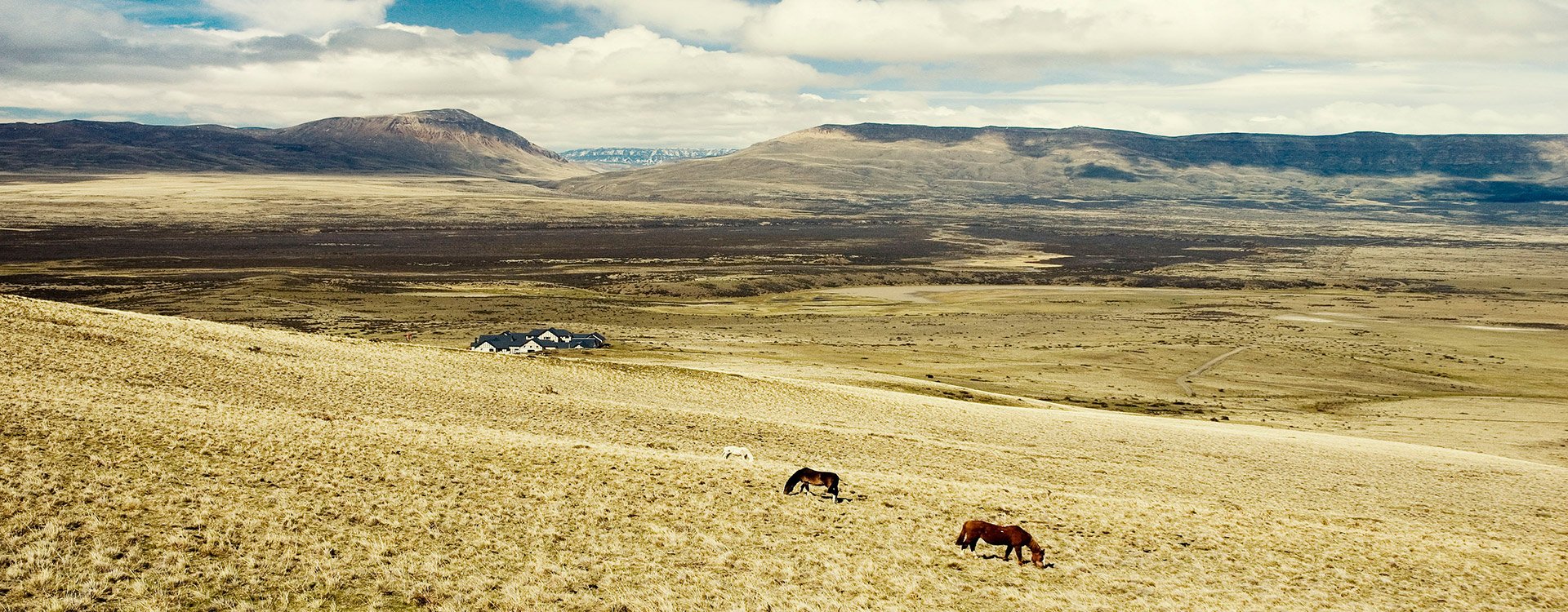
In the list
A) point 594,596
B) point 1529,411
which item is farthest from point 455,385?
point 1529,411

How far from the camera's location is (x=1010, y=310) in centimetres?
10594

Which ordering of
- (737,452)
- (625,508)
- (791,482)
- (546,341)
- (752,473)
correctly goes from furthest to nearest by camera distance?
(546,341), (737,452), (752,473), (791,482), (625,508)

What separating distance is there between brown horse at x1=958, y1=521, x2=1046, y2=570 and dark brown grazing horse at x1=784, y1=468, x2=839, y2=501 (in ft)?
11.3

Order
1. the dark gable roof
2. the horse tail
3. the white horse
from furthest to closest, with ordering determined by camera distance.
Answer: the dark gable roof < the white horse < the horse tail

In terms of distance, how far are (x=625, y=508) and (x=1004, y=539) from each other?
689cm

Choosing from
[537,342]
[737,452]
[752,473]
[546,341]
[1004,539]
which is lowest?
[546,341]

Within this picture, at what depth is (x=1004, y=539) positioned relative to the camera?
55.0ft

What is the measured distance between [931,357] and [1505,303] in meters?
89.3

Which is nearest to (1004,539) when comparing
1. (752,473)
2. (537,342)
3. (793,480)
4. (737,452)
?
(793,480)

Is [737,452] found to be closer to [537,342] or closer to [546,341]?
[537,342]

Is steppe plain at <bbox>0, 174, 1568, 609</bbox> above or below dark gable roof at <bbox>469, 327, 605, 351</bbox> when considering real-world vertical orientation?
above

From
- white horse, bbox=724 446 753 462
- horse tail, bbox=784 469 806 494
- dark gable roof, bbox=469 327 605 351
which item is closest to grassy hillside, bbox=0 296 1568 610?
horse tail, bbox=784 469 806 494

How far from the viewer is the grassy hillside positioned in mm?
14031

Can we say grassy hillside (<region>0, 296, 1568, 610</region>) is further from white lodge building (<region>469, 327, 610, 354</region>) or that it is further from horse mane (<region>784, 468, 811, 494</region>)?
white lodge building (<region>469, 327, 610, 354</region>)
